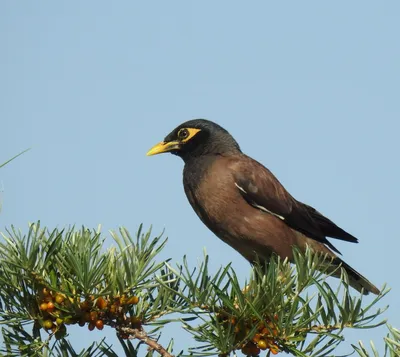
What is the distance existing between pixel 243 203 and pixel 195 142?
1.05 metres

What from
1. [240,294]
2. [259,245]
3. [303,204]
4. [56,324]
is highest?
[303,204]

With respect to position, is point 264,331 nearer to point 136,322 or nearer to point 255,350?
point 255,350

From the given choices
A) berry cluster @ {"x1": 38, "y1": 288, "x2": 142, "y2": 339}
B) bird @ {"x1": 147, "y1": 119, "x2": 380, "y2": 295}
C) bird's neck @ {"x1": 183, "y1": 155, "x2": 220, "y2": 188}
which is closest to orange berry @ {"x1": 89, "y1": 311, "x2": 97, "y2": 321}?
berry cluster @ {"x1": 38, "y1": 288, "x2": 142, "y2": 339}

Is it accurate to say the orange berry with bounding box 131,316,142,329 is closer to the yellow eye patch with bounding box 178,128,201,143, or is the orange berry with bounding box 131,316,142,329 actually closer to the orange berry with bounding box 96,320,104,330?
the orange berry with bounding box 96,320,104,330

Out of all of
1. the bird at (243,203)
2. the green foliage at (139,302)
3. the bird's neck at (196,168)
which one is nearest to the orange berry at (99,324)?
the green foliage at (139,302)

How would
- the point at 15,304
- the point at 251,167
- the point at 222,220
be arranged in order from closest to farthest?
the point at 15,304
the point at 222,220
the point at 251,167

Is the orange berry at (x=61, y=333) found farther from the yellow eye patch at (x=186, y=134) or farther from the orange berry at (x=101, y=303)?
the yellow eye patch at (x=186, y=134)

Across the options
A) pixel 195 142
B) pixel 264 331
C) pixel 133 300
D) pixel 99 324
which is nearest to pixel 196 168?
pixel 195 142

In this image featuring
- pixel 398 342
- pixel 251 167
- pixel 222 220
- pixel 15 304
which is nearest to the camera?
pixel 398 342

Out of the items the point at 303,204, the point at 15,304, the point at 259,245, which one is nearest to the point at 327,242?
the point at 303,204

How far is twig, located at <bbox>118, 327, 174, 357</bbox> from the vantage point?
3.14 metres

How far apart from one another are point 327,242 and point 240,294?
4.81 meters

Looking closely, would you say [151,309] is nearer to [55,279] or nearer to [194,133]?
[55,279]

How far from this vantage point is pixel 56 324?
10.7ft
